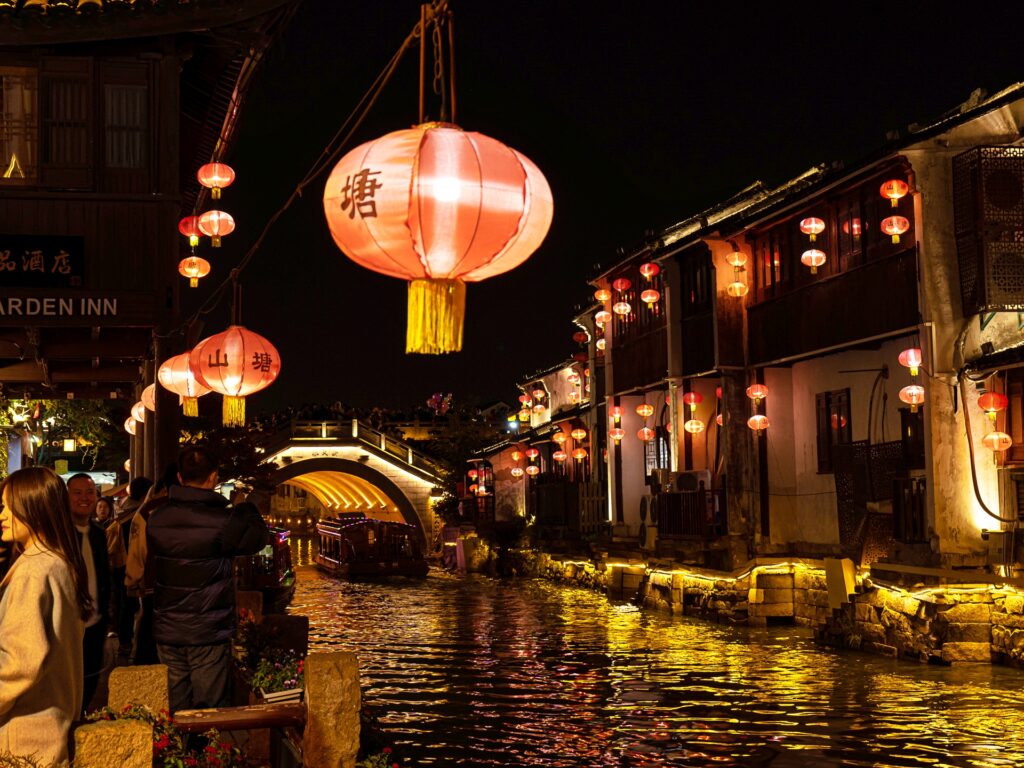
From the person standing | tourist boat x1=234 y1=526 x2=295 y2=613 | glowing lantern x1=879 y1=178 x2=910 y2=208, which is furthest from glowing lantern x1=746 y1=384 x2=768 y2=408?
the person standing

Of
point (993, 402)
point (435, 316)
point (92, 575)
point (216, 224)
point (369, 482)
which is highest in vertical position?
point (216, 224)

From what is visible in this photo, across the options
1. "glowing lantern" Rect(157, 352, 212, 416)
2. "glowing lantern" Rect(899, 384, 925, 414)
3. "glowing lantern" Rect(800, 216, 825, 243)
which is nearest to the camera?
"glowing lantern" Rect(157, 352, 212, 416)

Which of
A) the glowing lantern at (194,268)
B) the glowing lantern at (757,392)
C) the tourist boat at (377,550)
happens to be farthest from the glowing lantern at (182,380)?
the tourist boat at (377,550)

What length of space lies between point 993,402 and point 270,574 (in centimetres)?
1394

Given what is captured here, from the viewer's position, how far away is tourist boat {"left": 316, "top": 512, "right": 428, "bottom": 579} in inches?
1779

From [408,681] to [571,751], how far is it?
5881 millimetres

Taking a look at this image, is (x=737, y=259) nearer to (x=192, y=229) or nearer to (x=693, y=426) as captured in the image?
(x=693, y=426)

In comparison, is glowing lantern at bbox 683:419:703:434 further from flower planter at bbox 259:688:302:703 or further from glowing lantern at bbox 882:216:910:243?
flower planter at bbox 259:688:302:703

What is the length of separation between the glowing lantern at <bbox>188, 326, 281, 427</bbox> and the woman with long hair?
9914mm

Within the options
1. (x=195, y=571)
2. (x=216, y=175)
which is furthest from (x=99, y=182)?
(x=195, y=571)

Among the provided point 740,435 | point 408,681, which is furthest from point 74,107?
point 740,435

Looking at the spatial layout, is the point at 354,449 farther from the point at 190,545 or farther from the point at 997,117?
the point at 190,545

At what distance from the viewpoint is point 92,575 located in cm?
845

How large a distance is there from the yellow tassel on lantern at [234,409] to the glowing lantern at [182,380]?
336 millimetres
